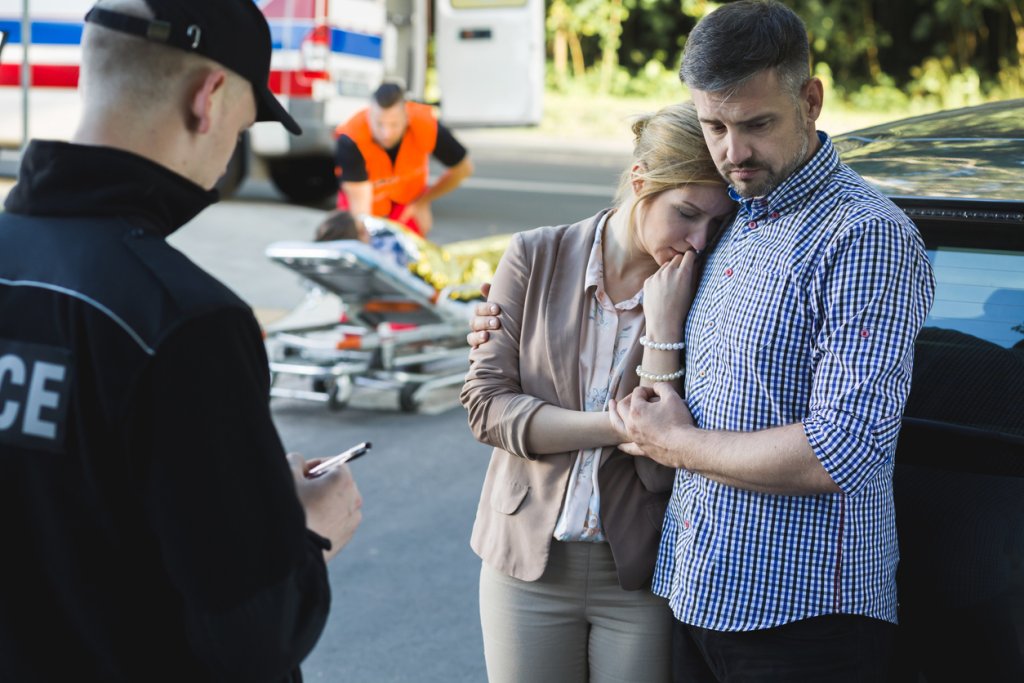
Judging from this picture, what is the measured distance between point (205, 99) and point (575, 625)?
1.26 m

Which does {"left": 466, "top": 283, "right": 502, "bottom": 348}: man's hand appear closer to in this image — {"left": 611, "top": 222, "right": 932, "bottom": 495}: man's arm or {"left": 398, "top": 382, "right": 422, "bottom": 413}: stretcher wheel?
{"left": 611, "top": 222, "right": 932, "bottom": 495}: man's arm

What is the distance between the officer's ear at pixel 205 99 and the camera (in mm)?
1546

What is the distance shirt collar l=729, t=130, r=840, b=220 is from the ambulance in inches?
336

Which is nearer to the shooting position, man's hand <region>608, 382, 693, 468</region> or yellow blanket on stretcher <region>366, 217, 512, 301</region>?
man's hand <region>608, 382, 693, 468</region>

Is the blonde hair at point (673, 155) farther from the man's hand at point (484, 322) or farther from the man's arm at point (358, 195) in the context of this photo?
the man's arm at point (358, 195)

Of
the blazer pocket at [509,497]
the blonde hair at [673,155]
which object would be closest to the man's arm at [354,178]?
the blazer pocket at [509,497]

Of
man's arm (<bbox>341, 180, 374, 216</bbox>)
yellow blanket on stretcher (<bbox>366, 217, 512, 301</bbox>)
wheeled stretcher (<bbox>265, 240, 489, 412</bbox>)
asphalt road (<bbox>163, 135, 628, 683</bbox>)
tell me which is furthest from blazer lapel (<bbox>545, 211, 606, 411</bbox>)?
man's arm (<bbox>341, 180, 374, 216</bbox>)

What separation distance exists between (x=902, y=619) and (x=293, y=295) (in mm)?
7422

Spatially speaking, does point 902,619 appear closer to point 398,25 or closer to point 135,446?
point 135,446

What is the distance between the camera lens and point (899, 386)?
6.13 feet

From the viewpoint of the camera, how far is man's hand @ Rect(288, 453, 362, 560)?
5.72ft

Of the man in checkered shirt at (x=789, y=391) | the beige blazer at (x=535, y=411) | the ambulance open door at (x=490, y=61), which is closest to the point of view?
the man in checkered shirt at (x=789, y=391)

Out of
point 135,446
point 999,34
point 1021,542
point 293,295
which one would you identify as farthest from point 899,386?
point 999,34

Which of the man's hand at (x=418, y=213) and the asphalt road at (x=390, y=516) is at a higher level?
the man's hand at (x=418, y=213)
